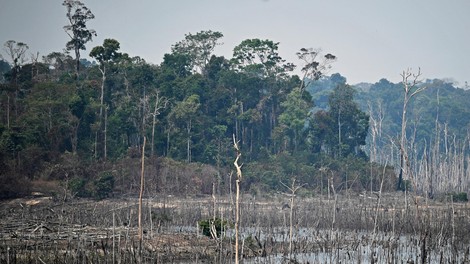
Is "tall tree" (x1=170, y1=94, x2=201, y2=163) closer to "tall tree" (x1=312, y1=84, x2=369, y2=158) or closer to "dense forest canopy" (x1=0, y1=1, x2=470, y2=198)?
"dense forest canopy" (x1=0, y1=1, x2=470, y2=198)

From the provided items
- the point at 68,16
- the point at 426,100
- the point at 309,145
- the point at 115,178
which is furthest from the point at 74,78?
the point at 426,100

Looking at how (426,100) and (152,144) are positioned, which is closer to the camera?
(152,144)

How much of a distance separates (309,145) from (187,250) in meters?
31.0

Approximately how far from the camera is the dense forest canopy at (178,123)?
39688 millimetres

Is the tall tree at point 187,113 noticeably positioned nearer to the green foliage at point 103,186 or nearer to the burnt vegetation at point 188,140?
the burnt vegetation at point 188,140

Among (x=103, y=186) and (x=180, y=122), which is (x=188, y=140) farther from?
(x=103, y=186)

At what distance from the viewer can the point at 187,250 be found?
20.6 m

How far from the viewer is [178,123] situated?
47188 millimetres

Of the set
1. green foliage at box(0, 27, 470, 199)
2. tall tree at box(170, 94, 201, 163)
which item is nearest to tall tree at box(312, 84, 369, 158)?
green foliage at box(0, 27, 470, 199)

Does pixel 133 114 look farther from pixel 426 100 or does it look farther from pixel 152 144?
pixel 426 100

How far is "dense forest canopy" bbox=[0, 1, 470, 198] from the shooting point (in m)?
39.7

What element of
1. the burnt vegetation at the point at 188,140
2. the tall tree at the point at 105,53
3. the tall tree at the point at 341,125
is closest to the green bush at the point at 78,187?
the burnt vegetation at the point at 188,140

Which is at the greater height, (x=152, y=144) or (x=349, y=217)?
(x=152, y=144)

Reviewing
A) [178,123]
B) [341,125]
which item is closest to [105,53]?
[178,123]
